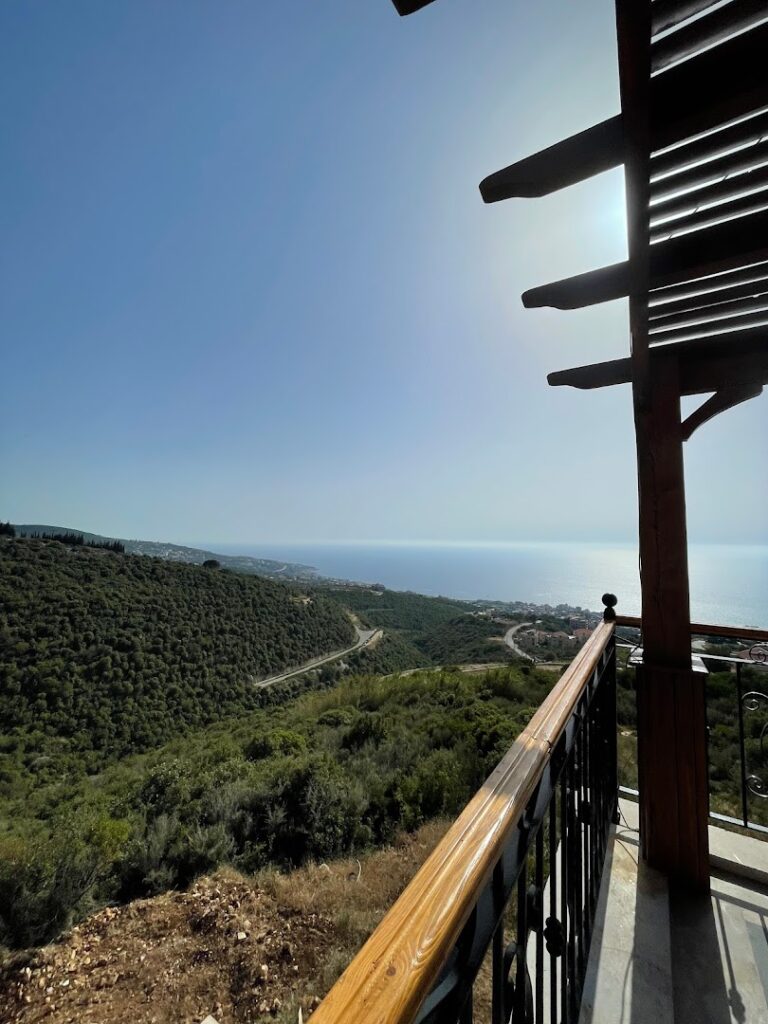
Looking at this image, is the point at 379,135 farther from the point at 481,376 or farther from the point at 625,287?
the point at 481,376

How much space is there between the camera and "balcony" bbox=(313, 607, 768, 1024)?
42 centimetres

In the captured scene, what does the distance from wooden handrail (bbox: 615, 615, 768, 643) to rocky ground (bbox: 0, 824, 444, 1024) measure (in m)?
2.49

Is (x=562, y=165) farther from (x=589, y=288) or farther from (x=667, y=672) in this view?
(x=667, y=672)

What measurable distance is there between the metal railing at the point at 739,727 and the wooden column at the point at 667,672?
187mm

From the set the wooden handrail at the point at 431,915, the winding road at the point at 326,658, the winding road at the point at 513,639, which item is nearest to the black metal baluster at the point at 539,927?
the wooden handrail at the point at 431,915

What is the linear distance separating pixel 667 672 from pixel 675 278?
1690mm

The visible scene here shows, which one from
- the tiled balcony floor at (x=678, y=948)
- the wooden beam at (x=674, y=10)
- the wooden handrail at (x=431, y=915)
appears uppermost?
the wooden beam at (x=674, y=10)

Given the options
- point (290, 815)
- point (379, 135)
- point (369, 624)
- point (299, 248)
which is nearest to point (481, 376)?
point (299, 248)

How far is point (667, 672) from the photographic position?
196 cm

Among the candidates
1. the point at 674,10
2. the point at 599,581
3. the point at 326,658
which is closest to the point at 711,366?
the point at 674,10

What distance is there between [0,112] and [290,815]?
29.1ft

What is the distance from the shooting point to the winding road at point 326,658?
22.7 meters

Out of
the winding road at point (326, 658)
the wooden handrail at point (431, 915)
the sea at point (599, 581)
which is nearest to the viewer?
the wooden handrail at point (431, 915)

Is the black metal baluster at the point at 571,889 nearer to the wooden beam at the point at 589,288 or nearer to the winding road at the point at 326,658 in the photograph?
the wooden beam at the point at 589,288
